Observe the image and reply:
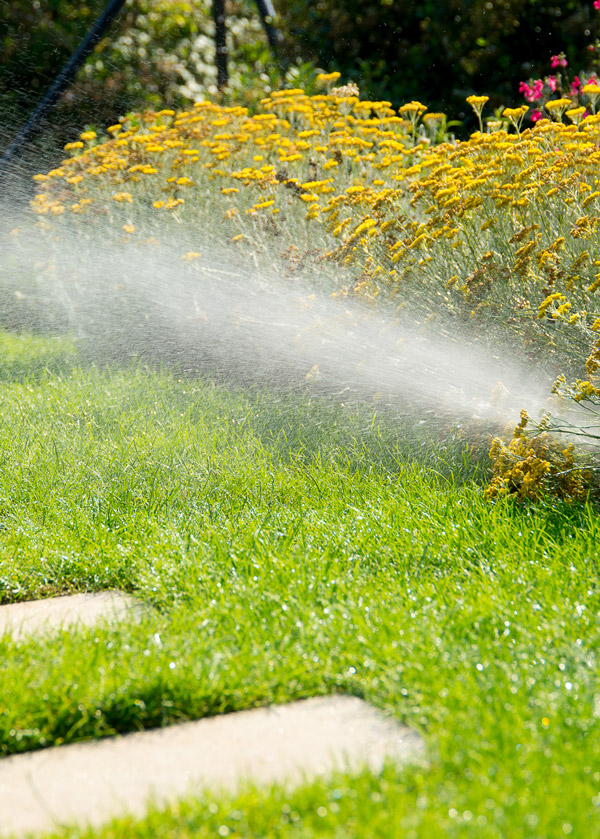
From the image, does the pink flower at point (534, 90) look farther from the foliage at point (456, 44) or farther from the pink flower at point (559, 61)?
the foliage at point (456, 44)

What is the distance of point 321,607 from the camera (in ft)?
7.09

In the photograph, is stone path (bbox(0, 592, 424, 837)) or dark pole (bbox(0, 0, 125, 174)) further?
dark pole (bbox(0, 0, 125, 174))

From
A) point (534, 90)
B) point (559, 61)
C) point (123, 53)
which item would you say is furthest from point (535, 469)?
point (123, 53)

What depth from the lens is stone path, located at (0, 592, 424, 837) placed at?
1.49m

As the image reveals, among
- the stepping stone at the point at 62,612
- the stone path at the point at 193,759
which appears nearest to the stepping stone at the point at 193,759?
the stone path at the point at 193,759

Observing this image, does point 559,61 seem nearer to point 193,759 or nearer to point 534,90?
point 534,90

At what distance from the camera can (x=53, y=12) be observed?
901 centimetres

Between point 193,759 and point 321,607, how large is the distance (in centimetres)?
61

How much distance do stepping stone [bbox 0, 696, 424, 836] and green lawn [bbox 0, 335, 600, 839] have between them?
0.04 meters

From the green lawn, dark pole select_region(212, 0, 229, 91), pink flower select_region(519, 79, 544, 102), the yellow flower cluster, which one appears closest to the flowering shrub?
the yellow flower cluster

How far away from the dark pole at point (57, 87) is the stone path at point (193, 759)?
5885mm

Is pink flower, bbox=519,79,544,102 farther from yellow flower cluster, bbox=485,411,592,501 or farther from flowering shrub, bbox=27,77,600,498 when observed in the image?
yellow flower cluster, bbox=485,411,592,501

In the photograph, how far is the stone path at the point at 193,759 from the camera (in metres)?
1.49

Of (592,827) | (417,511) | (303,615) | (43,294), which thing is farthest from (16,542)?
(43,294)
